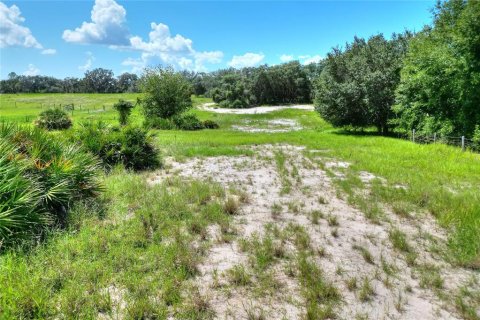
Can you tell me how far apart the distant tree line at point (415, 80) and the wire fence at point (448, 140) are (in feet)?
1.42

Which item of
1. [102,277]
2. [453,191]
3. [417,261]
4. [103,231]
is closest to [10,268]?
[102,277]

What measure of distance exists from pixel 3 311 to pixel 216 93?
8016cm

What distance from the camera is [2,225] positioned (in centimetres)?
554

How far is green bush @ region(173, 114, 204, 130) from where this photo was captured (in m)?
35.9

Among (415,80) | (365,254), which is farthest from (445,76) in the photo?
(365,254)

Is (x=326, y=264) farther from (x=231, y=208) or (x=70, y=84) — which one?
(x=70, y=84)

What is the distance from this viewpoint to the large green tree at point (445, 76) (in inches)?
733

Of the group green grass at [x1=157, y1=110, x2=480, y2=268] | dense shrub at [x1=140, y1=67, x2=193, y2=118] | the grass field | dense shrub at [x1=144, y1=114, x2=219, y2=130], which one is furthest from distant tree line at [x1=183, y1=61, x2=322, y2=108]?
the grass field

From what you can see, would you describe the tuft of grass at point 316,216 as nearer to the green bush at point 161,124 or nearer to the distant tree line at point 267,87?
the green bush at point 161,124

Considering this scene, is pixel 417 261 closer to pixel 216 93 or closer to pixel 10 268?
A: pixel 10 268

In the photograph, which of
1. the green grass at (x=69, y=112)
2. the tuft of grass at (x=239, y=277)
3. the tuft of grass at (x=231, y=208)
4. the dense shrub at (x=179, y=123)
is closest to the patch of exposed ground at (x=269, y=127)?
the dense shrub at (x=179, y=123)

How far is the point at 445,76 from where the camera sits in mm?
20375

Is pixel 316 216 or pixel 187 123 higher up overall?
pixel 187 123

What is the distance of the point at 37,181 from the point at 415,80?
2270 centimetres
